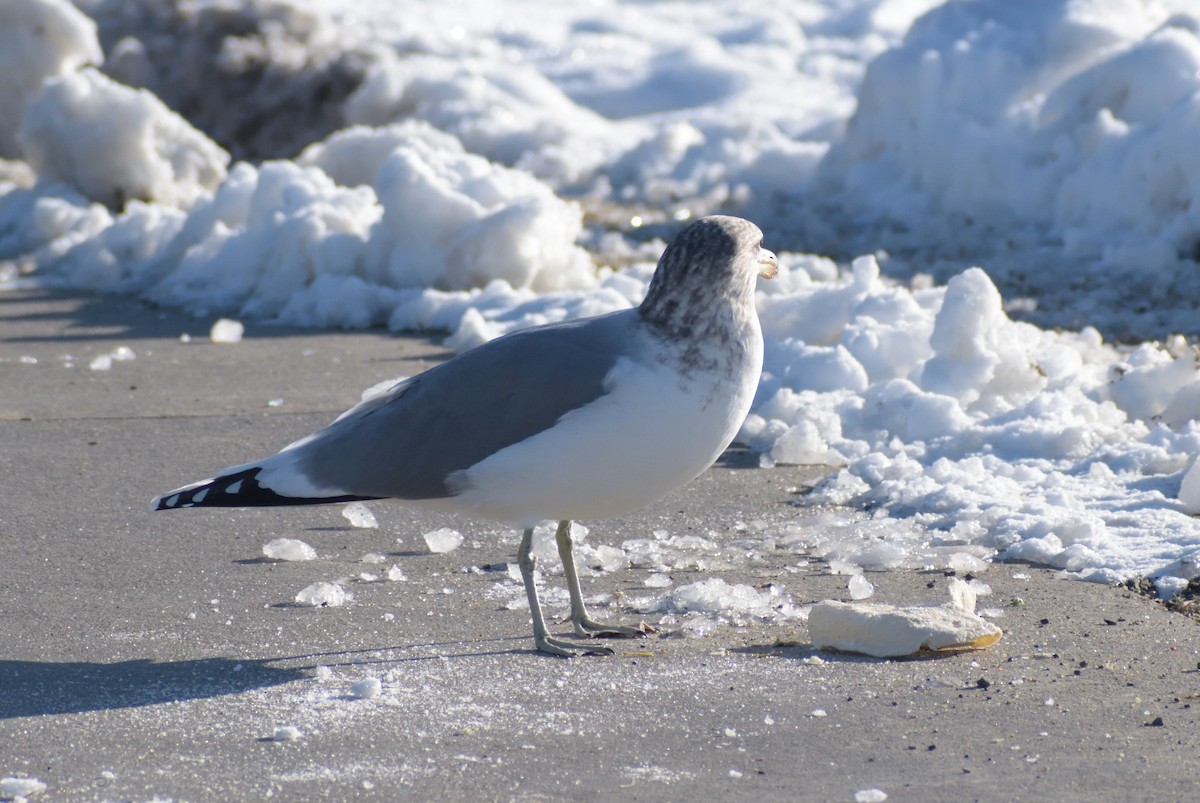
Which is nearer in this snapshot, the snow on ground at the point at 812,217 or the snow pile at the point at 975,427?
the snow pile at the point at 975,427

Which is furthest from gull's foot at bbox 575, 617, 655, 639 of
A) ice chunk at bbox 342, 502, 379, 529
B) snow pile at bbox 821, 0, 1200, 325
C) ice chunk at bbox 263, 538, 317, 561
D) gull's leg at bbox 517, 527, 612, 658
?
snow pile at bbox 821, 0, 1200, 325

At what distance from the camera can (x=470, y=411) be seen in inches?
154

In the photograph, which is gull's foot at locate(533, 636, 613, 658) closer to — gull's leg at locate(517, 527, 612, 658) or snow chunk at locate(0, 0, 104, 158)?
gull's leg at locate(517, 527, 612, 658)

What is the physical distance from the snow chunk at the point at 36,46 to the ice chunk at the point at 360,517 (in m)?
9.21

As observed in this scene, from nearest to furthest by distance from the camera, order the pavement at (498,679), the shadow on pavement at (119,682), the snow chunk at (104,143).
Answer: the pavement at (498,679) → the shadow on pavement at (119,682) → the snow chunk at (104,143)

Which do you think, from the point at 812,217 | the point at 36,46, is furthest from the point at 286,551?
the point at 36,46

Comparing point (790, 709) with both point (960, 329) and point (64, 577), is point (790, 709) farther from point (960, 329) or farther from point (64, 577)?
point (960, 329)

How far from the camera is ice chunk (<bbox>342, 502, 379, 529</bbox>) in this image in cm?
493

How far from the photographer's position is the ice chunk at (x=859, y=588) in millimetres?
4141

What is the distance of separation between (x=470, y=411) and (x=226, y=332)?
4402 mm

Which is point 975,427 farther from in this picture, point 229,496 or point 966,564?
point 229,496

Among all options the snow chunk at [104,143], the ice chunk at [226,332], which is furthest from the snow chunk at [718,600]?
the snow chunk at [104,143]

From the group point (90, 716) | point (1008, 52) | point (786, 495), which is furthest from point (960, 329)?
point (1008, 52)

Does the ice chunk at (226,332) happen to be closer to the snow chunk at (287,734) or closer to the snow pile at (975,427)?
the snow pile at (975,427)
